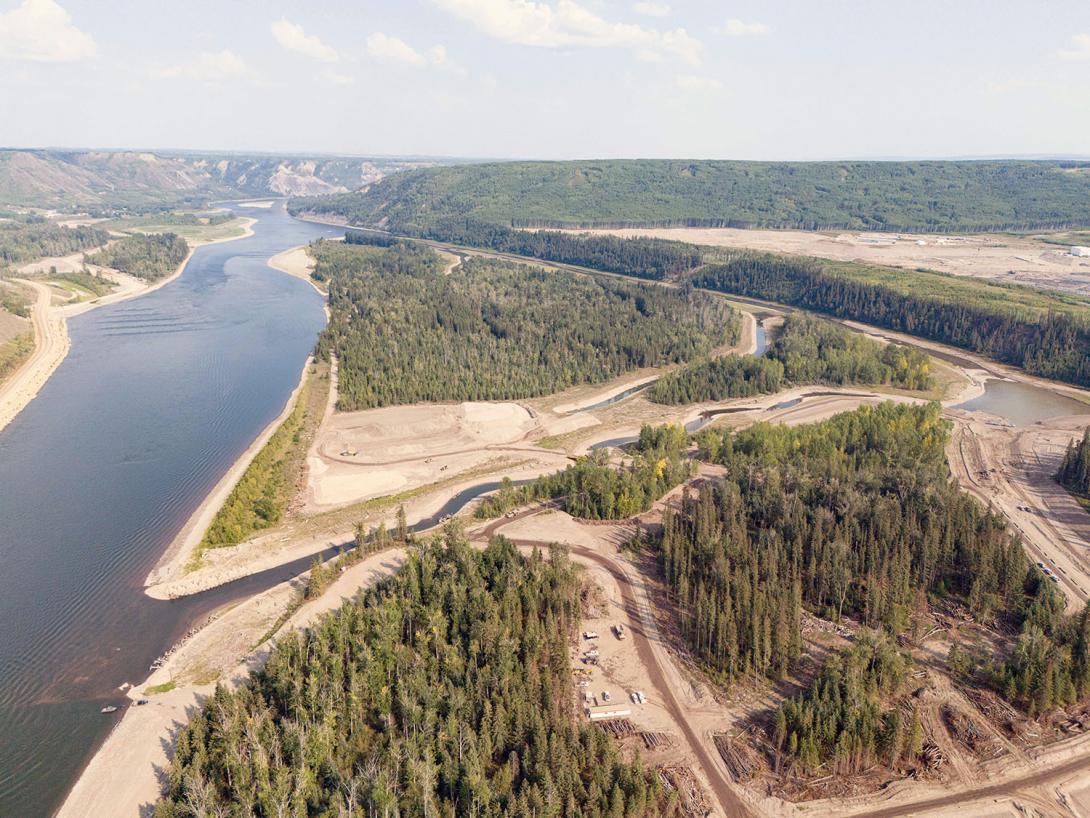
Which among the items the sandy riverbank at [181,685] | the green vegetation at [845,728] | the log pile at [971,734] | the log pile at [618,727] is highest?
the green vegetation at [845,728]

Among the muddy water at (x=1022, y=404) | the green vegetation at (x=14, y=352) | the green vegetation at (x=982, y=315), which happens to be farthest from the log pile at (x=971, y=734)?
the green vegetation at (x=14, y=352)

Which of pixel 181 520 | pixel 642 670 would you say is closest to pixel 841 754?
pixel 642 670

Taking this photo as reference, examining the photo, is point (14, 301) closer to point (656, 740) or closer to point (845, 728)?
point (656, 740)

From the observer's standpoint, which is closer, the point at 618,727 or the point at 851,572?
the point at 618,727

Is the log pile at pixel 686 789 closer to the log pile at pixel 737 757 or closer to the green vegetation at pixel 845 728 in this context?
the log pile at pixel 737 757

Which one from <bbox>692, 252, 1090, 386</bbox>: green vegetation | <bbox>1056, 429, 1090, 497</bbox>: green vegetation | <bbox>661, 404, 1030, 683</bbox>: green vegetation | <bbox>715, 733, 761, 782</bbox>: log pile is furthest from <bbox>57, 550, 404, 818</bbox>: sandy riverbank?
<bbox>692, 252, 1090, 386</bbox>: green vegetation

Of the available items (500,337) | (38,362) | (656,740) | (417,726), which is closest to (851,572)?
(656,740)

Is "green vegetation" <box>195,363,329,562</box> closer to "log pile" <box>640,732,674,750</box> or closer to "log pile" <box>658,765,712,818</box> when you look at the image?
"log pile" <box>640,732,674,750</box>

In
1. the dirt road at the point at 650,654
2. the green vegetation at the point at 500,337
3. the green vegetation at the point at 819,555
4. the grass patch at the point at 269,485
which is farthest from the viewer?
the green vegetation at the point at 500,337
